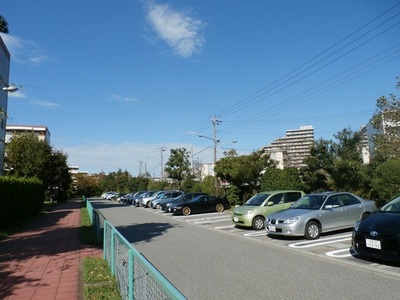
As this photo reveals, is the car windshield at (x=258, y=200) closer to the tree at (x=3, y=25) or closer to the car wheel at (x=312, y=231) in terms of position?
the car wheel at (x=312, y=231)

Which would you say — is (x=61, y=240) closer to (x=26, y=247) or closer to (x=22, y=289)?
(x=26, y=247)

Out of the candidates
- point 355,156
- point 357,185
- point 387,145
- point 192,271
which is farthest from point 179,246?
point 355,156

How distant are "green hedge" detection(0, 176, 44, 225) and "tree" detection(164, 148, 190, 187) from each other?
27.2 meters

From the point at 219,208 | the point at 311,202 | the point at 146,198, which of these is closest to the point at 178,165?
the point at 146,198

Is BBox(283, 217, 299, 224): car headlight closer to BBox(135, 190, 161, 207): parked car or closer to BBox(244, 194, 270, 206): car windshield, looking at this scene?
BBox(244, 194, 270, 206): car windshield

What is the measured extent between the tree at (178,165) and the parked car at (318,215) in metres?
39.2

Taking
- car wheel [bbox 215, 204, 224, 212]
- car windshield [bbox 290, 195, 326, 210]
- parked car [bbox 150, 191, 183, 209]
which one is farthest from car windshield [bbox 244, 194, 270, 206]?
parked car [bbox 150, 191, 183, 209]

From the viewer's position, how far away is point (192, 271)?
23.7ft

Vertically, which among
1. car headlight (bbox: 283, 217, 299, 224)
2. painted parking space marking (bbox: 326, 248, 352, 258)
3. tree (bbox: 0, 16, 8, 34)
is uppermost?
tree (bbox: 0, 16, 8, 34)

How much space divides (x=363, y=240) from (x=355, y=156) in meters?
20.1

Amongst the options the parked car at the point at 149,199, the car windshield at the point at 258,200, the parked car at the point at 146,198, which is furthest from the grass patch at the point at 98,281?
the parked car at the point at 146,198

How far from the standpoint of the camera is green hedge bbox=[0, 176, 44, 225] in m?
16.4

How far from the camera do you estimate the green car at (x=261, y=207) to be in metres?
13.8

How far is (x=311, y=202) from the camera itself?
1183 cm
